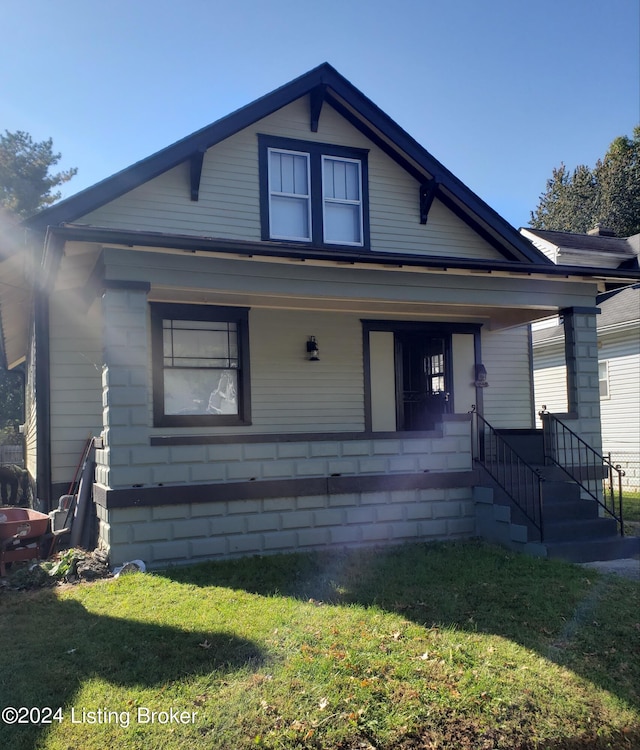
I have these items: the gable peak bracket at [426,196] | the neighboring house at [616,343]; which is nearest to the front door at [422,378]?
the gable peak bracket at [426,196]

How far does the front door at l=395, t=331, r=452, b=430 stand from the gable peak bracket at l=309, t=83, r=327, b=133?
3795 millimetres

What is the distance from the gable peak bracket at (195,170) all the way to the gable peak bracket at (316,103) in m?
2.09

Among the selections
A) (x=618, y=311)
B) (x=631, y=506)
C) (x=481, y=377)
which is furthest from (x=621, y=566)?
(x=618, y=311)

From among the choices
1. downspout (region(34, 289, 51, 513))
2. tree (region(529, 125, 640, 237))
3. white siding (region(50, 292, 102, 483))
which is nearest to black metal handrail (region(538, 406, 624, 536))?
white siding (region(50, 292, 102, 483))

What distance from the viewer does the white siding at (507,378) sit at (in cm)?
1149

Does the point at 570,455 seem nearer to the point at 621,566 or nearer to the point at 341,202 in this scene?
the point at 621,566

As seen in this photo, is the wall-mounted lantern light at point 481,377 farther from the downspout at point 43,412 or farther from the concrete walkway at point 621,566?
the downspout at point 43,412

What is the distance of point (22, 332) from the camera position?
13508 millimetres

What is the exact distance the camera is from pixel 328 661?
14.3 feet

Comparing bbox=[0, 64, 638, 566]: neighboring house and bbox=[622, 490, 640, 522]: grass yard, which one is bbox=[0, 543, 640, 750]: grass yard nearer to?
bbox=[0, 64, 638, 566]: neighboring house

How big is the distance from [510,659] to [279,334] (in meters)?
6.49

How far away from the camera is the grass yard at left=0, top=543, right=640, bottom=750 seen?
363 centimetres

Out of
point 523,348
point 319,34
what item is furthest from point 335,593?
point 319,34

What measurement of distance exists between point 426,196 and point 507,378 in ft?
12.0
